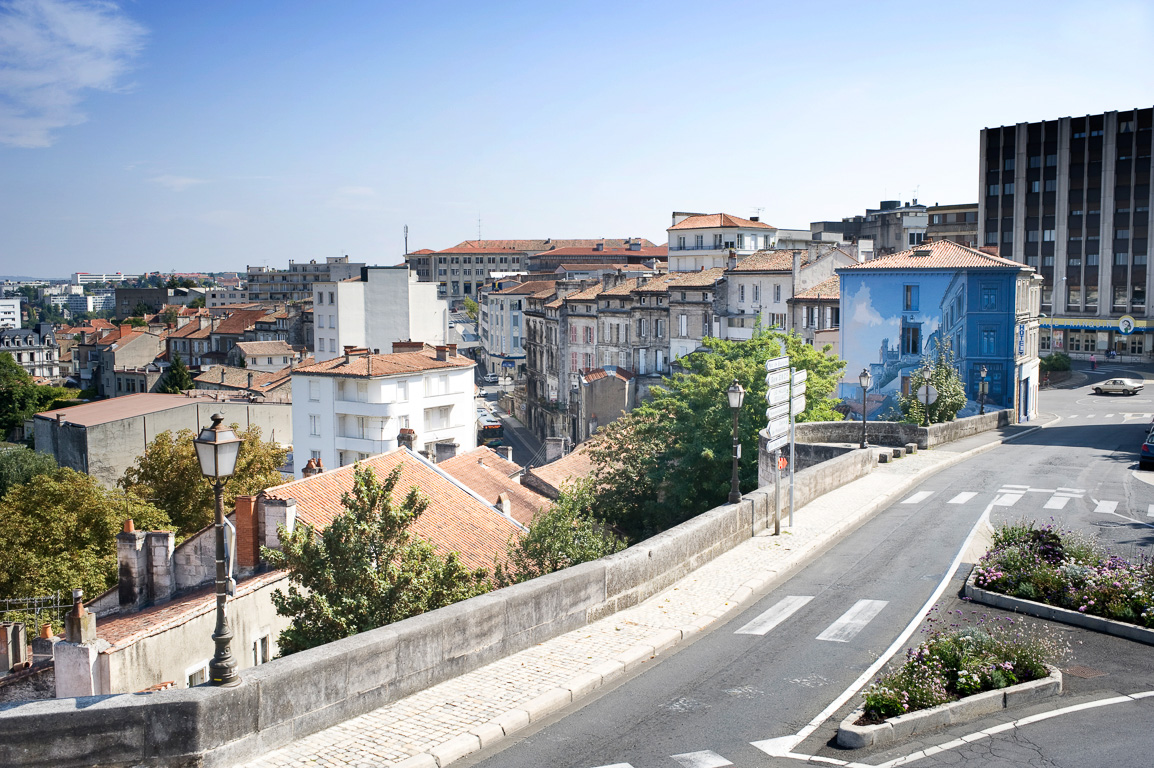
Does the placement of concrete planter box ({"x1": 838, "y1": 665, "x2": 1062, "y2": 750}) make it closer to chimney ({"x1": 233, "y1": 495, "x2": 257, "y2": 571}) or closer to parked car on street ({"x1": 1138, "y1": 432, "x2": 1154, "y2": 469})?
chimney ({"x1": 233, "y1": 495, "x2": 257, "y2": 571})

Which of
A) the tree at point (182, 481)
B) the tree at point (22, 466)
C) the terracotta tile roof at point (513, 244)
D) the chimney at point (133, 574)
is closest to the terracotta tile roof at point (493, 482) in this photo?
the chimney at point (133, 574)

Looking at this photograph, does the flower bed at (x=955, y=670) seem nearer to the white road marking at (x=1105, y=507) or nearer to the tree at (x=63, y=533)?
the white road marking at (x=1105, y=507)

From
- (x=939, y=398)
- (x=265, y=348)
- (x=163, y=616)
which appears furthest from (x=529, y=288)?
(x=163, y=616)

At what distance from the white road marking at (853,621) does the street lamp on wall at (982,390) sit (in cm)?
3796

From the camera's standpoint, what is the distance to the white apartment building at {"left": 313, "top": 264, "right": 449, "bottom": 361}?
79.3 metres

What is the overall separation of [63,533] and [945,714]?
35.4 m

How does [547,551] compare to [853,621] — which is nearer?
[853,621]

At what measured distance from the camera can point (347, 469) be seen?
2734 cm

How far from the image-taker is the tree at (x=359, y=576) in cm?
1108

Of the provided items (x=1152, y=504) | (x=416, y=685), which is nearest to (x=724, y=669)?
(x=416, y=685)

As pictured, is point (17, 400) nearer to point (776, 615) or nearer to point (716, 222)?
point (716, 222)

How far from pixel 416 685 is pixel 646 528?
76.3ft

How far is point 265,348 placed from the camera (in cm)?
9744

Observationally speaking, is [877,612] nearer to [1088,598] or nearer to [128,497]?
[1088,598]
